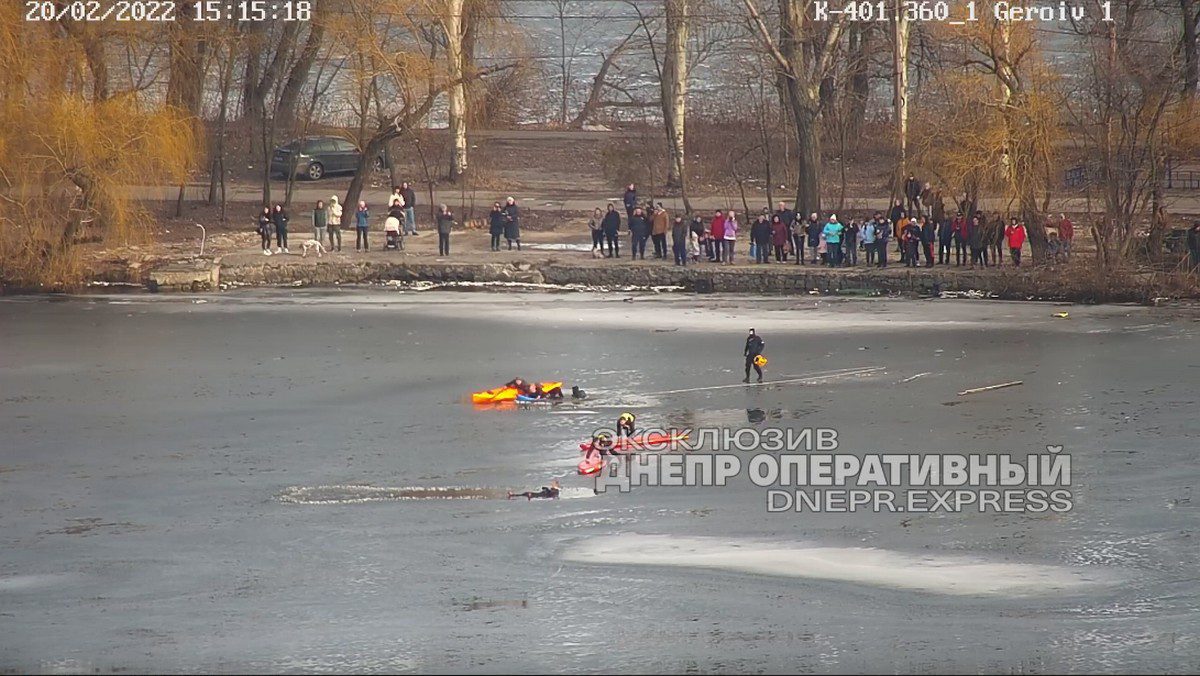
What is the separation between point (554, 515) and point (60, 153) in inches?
921

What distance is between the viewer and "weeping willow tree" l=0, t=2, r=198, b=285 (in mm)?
36688

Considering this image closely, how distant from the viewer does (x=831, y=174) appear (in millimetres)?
47844

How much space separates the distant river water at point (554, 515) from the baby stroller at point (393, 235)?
28.0ft

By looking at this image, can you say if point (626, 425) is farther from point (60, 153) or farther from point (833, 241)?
point (60, 153)

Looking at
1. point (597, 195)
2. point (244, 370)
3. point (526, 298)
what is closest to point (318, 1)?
point (597, 195)

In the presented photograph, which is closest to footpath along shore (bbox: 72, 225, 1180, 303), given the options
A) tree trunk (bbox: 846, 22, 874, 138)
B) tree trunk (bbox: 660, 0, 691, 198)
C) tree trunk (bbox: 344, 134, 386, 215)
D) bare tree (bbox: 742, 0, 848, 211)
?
tree trunk (bbox: 344, 134, 386, 215)

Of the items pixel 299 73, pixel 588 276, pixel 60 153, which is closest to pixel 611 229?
pixel 588 276

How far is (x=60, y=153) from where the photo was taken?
1452 inches

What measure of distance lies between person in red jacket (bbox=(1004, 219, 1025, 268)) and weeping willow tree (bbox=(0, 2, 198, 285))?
1950cm

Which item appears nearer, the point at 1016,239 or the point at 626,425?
the point at 626,425

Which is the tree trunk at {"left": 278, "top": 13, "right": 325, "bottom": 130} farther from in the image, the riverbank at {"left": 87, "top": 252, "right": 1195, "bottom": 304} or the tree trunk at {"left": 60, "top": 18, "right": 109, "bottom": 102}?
the riverbank at {"left": 87, "top": 252, "right": 1195, "bottom": 304}

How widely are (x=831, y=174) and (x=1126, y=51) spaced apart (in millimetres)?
12603

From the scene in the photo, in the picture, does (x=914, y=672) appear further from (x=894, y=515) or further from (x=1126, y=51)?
(x=1126, y=51)

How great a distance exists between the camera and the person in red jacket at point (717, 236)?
37875 mm
